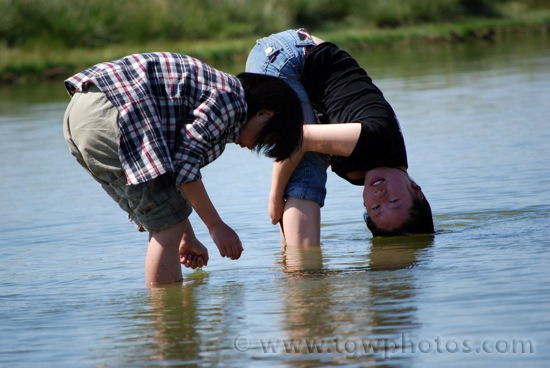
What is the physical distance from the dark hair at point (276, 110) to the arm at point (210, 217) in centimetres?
32

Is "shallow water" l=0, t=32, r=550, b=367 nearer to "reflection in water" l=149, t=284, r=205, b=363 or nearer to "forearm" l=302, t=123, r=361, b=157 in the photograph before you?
"reflection in water" l=149, t=284, r=205, b=363

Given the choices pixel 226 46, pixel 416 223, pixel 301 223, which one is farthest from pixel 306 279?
→ pixel 226 46

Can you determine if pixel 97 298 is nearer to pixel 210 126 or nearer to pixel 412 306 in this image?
pixel 210 126

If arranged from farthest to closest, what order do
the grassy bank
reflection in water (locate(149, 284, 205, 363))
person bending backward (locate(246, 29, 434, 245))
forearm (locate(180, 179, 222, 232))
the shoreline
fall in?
the grassy bank, the shoreline, person bending backward (locate(246, 29, 434, 245)), forearm (locate(180, 179, 222, 232)), reflection in water (locate(149, 284, 205, 363))

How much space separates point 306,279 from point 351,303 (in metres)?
0.57

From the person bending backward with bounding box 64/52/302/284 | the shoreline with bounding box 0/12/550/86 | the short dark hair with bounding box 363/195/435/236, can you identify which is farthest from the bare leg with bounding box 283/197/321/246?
the shoreline with bounding box 0/12/550/86

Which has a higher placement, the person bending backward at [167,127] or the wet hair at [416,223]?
the person bending backward at [167,127]

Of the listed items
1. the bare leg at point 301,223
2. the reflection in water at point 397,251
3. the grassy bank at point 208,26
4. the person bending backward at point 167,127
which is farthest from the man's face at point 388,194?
the grassy bank at point 208,26

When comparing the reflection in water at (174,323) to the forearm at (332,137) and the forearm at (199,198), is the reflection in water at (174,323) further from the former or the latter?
the forearm at (332,137)

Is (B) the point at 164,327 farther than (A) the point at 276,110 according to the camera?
No

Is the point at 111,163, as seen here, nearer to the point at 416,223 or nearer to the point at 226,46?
the point at 416,223

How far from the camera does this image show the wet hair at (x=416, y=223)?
4.98m

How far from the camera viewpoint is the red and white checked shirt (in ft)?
12.4

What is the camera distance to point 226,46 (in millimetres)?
20031
